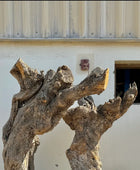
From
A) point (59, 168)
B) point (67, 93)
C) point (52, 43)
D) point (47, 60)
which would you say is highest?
point (52, 43)

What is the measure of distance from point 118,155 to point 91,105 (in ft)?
1.95

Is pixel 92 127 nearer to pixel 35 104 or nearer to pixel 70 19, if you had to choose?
pixel 35 104

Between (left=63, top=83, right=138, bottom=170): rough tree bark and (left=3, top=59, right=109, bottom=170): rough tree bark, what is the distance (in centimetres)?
21

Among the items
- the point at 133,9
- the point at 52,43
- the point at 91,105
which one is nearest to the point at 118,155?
the point at 91,105

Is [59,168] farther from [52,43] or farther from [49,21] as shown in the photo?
[49,21]

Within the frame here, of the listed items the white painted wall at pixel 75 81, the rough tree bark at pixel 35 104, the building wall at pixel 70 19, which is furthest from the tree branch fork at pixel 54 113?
the building wall at pixel 70 19

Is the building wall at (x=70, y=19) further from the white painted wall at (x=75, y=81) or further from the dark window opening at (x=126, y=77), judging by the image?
the dark window opening at (x=126, y=77)

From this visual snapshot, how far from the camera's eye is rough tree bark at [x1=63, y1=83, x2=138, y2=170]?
4.58ft

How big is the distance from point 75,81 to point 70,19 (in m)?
0.46

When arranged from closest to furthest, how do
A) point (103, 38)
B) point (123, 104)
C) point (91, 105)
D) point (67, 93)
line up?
point (67, 93)
point (123, 104)
point (91, 105)
point (103, 38)

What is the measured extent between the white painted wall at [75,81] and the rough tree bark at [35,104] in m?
0.52

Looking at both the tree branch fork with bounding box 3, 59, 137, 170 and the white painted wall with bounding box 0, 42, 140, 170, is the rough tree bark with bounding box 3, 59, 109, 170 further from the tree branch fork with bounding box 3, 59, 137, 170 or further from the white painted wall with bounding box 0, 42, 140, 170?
the white painted wall with bounding box 0, 42, 140, 170

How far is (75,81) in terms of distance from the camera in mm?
1842

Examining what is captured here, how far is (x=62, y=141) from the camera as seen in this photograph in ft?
6.10
